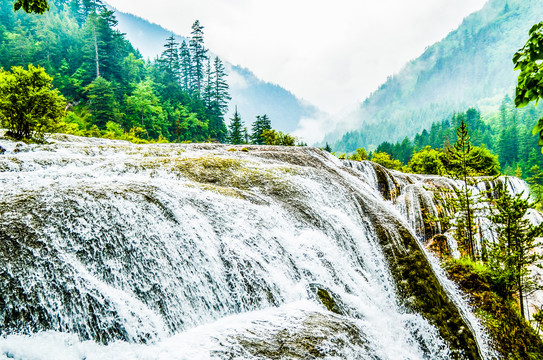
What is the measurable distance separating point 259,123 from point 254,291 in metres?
57.6

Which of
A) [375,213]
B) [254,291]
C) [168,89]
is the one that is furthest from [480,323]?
[168,89]

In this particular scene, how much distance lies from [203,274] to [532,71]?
17.7 ft

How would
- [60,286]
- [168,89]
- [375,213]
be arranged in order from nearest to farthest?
[60,286], [375,213], [168,89]

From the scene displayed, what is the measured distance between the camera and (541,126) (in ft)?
10.1

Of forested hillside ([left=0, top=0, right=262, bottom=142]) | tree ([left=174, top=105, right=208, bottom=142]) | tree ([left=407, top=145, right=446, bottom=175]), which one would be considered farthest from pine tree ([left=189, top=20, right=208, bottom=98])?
tree ([left=407, top=145, right=446, bottom=175])

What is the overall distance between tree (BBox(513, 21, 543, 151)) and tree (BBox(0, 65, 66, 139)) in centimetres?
1613

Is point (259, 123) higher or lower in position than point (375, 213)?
higher

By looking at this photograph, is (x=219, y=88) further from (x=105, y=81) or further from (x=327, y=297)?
(x=327, y=297)

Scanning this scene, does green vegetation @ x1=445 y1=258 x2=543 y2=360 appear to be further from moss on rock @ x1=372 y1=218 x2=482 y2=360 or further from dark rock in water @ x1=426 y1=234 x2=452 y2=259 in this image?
dark rock in water @ x1=426 y1=234 x2=452 y2=259

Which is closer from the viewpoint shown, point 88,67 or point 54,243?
point 54,243

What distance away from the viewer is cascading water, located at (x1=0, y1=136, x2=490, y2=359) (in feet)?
12.5

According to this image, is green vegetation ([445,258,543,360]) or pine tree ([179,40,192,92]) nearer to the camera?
green vegetation ([445,258,543,360])

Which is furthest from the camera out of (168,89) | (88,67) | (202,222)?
(168,89)

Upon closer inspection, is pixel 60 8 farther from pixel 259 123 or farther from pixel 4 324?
pixel 4 324
